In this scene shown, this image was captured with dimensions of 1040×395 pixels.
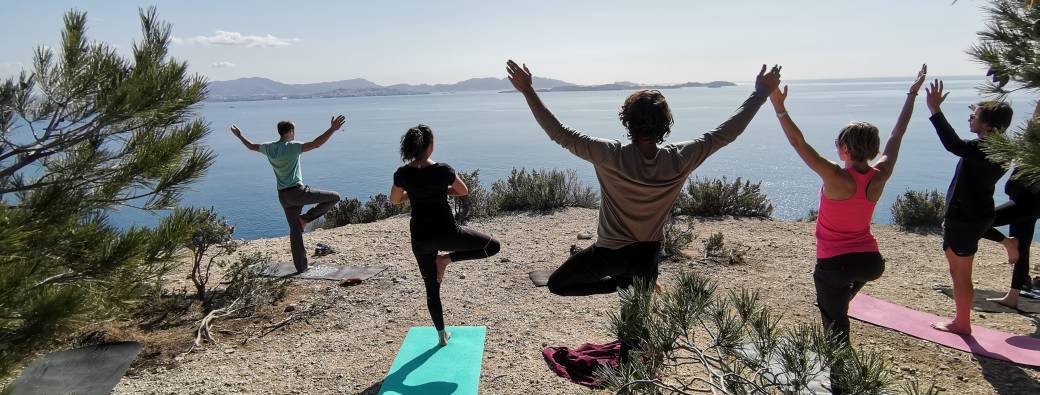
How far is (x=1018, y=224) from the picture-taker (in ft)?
16.4

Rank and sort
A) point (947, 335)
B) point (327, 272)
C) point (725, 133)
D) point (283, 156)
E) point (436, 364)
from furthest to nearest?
point (327, 272) → point (283, 156) → point (947, 335) → point (436, 364) → point (725, 133)

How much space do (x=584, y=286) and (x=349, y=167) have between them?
80.4ft

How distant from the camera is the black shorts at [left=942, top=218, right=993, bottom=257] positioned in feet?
13.3

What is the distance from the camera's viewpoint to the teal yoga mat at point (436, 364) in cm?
372

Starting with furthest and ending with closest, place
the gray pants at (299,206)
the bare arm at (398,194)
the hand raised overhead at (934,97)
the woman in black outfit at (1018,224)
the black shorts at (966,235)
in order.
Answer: the gray pants at (299,206) → the woman in black outfit at (1018,224) → the black shorts at (966,235) → the bare arm at (398,194) → the hand raised overhead at (934,97)

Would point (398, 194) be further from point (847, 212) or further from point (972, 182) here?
point (972, 182)

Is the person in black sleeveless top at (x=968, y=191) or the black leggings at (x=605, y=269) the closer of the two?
the black leggings at (x=605, y=269)

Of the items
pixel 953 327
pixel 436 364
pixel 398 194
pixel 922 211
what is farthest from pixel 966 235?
pixel 922 211

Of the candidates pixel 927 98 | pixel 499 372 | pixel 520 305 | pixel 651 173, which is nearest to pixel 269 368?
pixel 499 372

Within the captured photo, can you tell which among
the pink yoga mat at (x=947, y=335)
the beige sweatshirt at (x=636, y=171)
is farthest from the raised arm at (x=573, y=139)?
the pink yoga mat at (x=947, y=335)

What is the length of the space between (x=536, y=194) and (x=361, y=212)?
3.80 meters

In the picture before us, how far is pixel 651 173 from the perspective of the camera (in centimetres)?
302

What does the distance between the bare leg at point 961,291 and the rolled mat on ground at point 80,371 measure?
19.1 feet

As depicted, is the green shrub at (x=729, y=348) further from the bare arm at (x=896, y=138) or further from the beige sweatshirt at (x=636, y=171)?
the bare arm at (x=896, y=138)
